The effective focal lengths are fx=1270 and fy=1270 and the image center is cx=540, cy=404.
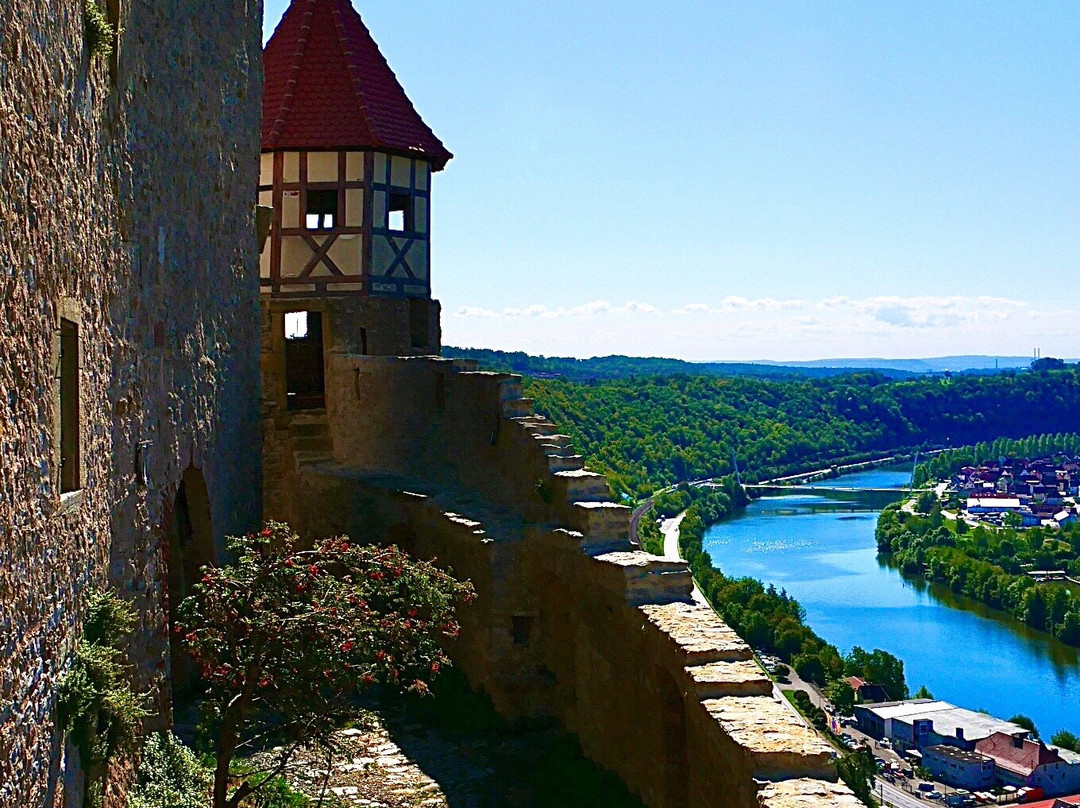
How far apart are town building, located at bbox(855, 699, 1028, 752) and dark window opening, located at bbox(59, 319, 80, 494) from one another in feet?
174

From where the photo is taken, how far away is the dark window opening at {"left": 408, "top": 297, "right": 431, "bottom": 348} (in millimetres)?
18297

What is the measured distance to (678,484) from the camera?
109562 millimetres

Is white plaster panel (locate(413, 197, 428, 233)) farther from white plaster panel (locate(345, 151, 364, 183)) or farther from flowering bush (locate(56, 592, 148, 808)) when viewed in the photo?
flowering bush (locate(56, 592, 148, 808))

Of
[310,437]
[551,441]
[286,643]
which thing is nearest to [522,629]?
[551,441]

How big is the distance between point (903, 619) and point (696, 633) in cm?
7241

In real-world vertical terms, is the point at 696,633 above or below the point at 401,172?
below

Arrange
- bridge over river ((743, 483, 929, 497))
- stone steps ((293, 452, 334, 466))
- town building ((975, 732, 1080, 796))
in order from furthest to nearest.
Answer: bridge over river ((743, 483, 929, 497))
town building ((975, 732, 1080, 796))
stone steps ((293, 452, 334, 466))

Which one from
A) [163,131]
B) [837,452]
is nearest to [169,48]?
[163,131]

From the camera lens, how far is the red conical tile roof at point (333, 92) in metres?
17.4

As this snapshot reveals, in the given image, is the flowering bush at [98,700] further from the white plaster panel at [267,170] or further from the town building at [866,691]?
the town building at [866,691]

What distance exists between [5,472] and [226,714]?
3.16 metres

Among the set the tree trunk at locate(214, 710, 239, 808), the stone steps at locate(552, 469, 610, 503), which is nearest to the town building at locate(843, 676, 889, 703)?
the stone steps at locate(552, 469, 610, 503)

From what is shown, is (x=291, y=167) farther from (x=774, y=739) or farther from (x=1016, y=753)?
(x=1016, y=753)

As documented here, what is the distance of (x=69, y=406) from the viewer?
647 centimetres
